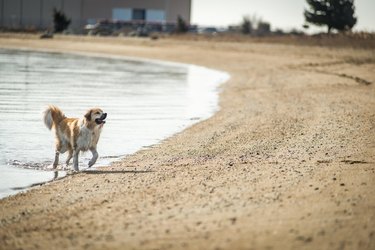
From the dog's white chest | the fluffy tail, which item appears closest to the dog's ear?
the dog's white chest

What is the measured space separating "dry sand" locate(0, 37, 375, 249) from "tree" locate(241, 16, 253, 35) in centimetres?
6037

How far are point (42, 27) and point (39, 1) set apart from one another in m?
4.46

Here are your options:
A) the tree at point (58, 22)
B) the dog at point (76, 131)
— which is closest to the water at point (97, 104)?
the dog at point (76, 131)

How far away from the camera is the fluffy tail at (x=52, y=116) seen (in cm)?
1081

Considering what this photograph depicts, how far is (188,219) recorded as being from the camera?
6.74m

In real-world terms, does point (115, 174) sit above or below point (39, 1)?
below

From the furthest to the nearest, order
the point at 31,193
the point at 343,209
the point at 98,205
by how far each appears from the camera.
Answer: the point at 31,193 → the point at 98,205 → the point at 343,209

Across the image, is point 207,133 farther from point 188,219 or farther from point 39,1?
point 39,1

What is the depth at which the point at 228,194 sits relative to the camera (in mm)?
7805

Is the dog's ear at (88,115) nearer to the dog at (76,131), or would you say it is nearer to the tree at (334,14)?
the dog at (76,131)

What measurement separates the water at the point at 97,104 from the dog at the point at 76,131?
34 cm

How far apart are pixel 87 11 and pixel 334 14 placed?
37515mm

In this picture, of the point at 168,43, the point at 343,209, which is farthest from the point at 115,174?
the point at 168,43

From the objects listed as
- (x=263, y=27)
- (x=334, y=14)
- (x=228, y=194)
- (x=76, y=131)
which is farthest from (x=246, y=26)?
(x=228, y=194)
